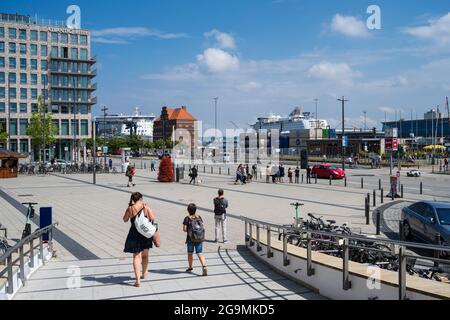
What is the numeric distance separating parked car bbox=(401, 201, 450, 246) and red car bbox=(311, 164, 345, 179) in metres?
28.5

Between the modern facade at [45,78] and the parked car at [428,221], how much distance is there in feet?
223

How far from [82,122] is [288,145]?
48.2m

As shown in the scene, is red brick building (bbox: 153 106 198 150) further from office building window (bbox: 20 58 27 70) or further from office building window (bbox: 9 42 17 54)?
office building window (bbox: 9 42 17 54)

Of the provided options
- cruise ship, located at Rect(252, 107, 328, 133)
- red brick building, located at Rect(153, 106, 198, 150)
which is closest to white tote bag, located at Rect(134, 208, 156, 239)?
cruise ship, located at Rect(252, 107, 328, 133)

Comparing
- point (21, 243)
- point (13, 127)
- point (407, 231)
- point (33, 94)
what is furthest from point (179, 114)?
point (21, 243)

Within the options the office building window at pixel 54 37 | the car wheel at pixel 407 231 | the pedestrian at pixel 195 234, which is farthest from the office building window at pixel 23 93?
the pedestrian at pixel 195 234

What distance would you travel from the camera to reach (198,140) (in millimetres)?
165250

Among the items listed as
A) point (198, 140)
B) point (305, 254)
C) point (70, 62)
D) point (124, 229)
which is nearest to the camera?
point (305, 254)

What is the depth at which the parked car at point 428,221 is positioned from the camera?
12312 mm

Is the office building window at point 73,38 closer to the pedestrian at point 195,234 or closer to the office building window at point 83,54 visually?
the office building window at point 83,54
